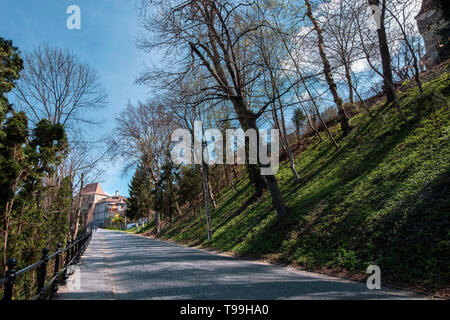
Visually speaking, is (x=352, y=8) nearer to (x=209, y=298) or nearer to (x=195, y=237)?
(x=209, y=298)

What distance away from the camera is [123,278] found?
712 centimetres

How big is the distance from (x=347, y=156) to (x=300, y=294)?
10.3 m

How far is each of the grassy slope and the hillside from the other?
2cm

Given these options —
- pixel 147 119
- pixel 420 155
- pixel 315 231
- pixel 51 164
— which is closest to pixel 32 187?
pixel 51 164

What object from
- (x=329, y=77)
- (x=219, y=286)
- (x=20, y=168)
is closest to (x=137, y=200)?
(x=20, y=168)

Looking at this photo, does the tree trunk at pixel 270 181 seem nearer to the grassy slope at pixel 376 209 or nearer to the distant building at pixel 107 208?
the grassy slope at pixel 376 209

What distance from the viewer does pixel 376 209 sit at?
24.6 feet

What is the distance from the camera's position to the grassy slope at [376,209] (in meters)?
5.57

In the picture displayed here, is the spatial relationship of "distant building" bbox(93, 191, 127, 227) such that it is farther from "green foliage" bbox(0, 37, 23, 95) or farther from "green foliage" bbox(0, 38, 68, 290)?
"green foliage" bbox(0, 37, 23, 95)

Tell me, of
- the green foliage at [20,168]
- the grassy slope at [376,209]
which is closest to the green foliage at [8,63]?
the green foliage at [20,168]

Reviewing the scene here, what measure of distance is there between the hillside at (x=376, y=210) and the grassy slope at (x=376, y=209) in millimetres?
23

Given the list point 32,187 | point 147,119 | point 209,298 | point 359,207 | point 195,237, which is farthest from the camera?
point 147,119

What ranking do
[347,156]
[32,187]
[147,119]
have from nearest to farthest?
[32,187] → [347,156] → [147,119]

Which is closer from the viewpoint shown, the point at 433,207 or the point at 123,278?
the point at 433,207
